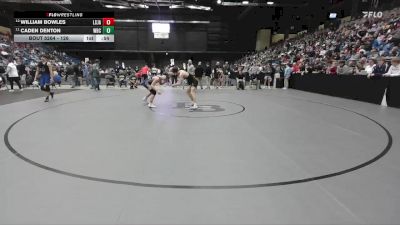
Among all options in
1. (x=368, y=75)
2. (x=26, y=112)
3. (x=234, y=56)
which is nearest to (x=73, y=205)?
(x=26, y=112)

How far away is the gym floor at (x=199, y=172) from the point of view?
258 cm

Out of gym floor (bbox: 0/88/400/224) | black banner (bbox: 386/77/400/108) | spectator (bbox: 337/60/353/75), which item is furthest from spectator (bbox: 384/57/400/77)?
gym floor (bbox: 0/88/400/224)

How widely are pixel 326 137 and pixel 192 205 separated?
12.0 feet

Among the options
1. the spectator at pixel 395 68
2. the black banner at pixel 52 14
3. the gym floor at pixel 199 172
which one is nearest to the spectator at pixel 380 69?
the spectator at pixel 395 68

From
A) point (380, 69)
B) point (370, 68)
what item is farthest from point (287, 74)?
point (380, 69)

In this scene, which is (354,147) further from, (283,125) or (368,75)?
(368,75)

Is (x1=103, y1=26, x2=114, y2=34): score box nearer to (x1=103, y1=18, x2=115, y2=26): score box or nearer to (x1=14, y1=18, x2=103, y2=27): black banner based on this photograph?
(x1=103, y1=18, x2=115, y2=26): score box

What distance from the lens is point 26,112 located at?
8.20m
